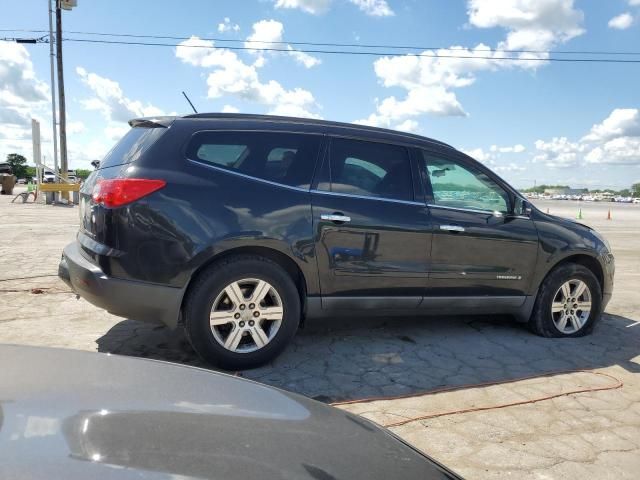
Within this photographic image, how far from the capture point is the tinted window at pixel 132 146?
3730 mm

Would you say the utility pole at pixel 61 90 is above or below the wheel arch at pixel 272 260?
above

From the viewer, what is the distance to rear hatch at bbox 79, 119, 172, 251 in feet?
11.6

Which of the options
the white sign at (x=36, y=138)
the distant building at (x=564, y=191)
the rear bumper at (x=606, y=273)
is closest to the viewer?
the rear bumper at (x=606, y=273)

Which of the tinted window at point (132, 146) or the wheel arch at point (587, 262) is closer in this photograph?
the tinted window at point (132, 146)

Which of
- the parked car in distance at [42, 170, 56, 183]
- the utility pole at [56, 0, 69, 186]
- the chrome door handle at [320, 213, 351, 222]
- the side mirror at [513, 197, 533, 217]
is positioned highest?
the utility pole at [56, 0, 69, 186]

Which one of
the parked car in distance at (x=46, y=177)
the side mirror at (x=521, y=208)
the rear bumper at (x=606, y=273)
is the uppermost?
the parked car in distance at (x=46, y=177)

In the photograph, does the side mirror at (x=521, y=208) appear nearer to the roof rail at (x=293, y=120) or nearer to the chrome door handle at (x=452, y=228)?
the chrome door handle at (x=452, y=228)

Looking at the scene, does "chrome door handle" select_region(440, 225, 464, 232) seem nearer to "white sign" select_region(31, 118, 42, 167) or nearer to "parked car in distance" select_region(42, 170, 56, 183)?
"white sign" select_region(31, 118, 42, 167)

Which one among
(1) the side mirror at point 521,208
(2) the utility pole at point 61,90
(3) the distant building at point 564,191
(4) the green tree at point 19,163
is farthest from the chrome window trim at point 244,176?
(3) the distant building at point 564,191

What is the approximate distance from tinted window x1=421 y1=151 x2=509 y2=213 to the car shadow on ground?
1.23 meters

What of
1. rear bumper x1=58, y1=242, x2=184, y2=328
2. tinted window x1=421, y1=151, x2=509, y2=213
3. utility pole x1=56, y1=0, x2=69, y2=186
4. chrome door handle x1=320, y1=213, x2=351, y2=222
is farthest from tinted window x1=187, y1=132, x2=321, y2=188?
utility pole x1=56, y1=0, x2=69, y2=186

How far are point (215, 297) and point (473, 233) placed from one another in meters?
2.24

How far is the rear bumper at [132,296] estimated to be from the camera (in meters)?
3.57

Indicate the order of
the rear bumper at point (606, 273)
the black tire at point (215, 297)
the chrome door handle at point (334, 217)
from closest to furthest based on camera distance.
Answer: the black tire at point (215, 297) < the chrome door handle at point (334, 217) < the rear bumper at point (606, 273)
